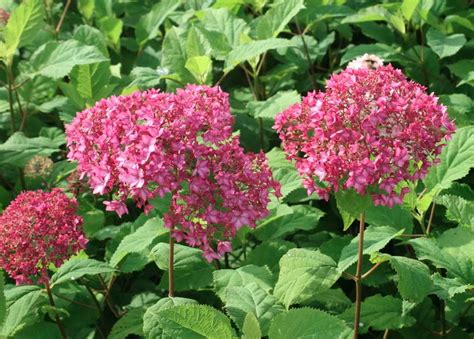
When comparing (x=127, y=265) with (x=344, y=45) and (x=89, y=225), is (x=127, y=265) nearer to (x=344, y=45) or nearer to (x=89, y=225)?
(x=89, y=225)

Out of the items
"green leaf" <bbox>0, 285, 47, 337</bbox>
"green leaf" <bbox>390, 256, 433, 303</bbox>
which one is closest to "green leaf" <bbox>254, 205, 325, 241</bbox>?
"green leaf" <bbox>390, 256, 433, 303</bbox>

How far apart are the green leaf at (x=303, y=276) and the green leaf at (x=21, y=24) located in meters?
1.99

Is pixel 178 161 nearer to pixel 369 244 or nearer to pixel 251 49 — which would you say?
pixel 369 244

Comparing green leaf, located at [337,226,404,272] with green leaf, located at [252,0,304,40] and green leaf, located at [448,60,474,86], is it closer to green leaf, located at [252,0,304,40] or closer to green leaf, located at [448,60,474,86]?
green leaf, located at [448,60,474,86]

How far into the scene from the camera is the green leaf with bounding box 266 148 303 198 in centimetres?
325

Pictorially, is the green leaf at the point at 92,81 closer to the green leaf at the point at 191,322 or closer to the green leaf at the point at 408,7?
the green leaf at the point at 408,7

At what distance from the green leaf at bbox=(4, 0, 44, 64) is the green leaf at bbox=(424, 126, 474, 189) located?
2.11 m

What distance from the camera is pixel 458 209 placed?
299 cm

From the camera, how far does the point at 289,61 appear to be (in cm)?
447

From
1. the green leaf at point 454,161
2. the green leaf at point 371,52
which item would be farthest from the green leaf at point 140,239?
the green leaf at point 371,52

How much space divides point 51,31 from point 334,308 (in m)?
2.57

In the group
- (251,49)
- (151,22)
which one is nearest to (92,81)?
(151,22)

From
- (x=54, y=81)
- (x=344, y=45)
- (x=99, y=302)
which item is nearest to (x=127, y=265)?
(x=99, y=302)

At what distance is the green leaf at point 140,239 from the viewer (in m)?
2.99
